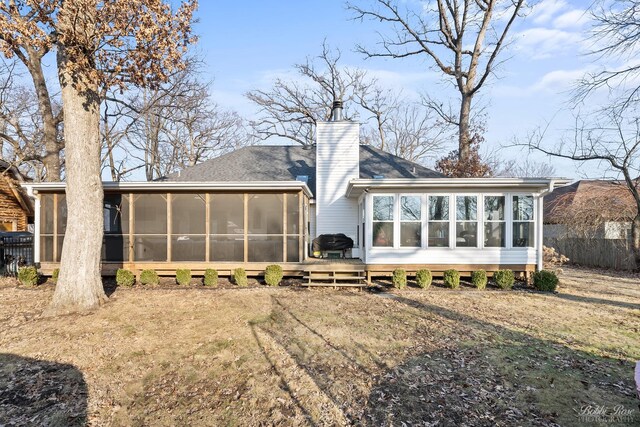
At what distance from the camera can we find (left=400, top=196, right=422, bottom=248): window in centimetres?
937

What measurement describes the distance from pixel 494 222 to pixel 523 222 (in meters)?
0.78

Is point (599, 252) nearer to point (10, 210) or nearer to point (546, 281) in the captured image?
point (546, 281)

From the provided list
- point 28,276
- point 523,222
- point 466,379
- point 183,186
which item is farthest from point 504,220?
point 28,276

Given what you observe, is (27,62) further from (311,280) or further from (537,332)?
(537,332)

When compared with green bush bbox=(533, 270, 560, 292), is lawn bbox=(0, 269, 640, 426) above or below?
below

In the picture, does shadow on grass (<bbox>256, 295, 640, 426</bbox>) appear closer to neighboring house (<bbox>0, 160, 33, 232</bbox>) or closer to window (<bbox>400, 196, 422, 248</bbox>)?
window (<bbox>400, 196, 422, 248</bbox>)

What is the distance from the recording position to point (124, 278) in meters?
9.05

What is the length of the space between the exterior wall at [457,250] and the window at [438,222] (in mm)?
105

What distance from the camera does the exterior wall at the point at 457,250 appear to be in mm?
9203

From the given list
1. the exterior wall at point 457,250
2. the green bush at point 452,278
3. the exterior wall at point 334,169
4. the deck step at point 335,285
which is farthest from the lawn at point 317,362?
the exterior wall at point 334,169

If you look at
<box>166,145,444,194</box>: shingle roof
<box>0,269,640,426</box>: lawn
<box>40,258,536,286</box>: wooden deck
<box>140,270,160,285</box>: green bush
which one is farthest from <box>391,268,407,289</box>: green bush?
<box>140,270,160,285</box>: green bush

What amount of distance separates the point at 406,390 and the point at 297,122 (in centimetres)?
2236

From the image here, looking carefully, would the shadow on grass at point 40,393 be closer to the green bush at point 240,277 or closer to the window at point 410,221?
the green bush at point 240,277

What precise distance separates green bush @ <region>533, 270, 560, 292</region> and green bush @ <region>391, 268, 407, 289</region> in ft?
11.1
